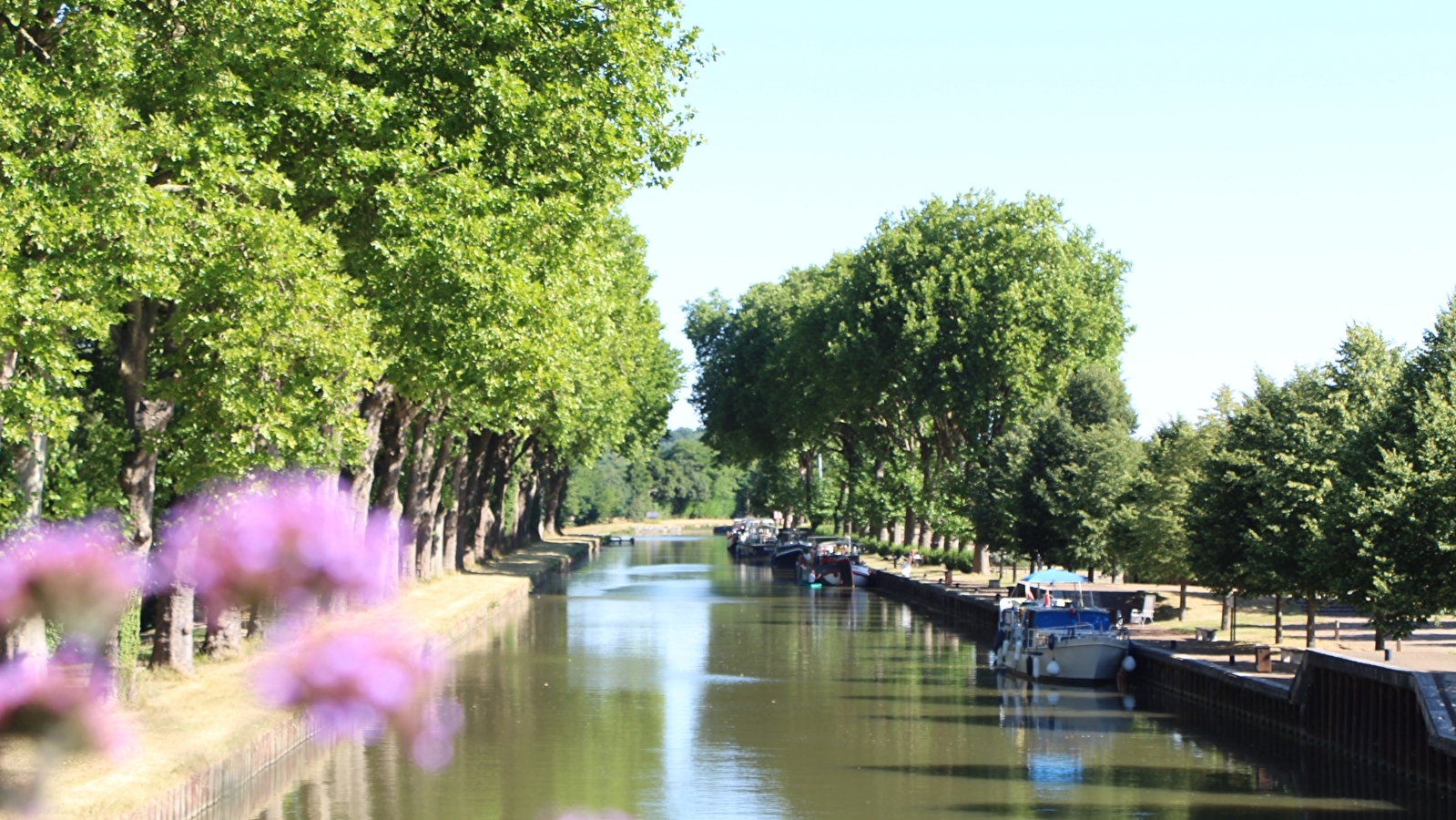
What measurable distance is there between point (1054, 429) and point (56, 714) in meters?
46.6

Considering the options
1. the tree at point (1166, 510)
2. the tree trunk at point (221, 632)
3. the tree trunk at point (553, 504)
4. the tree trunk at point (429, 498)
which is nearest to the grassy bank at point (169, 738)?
the tree trunk at point (221, 632)

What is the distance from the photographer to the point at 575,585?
83.6 metres

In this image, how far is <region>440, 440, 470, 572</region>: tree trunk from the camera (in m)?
68.6

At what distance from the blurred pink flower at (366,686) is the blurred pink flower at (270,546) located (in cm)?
158

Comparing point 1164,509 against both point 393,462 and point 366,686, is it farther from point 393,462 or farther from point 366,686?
point 366,686

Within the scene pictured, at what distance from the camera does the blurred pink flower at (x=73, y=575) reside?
25141 millimetres

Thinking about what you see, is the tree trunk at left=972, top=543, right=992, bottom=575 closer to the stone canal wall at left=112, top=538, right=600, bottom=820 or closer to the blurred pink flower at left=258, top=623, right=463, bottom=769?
the blurred pink flower at left=258, top=623, right=463, bottom=769

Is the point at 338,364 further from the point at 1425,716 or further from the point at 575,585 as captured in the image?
the point at 575,585

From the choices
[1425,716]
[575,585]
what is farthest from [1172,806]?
[575,585]

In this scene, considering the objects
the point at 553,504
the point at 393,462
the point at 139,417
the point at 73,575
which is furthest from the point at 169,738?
the point at 553,504

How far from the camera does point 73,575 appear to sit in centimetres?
2842

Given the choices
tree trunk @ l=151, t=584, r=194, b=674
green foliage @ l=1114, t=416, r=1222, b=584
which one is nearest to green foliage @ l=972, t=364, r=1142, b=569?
green foliage @ l=1114, t=416, r=1222, b=584

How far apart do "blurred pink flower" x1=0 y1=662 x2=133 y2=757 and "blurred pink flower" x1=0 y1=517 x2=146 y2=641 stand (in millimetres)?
1000

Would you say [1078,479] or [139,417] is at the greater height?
[139,417]
